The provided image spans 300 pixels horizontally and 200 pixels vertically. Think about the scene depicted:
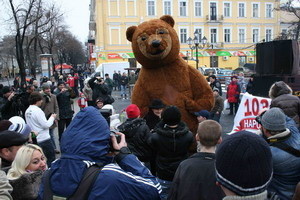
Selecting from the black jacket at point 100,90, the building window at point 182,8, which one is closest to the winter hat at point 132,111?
the black jacket at point 100,90

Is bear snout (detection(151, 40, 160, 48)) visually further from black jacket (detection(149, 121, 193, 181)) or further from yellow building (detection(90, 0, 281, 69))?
yellow building (detection(90, 0, 281, 69))

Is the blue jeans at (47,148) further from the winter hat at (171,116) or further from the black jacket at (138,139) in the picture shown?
the winter hat at (171,116)

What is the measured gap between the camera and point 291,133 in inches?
102

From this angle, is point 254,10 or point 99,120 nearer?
point 99,120

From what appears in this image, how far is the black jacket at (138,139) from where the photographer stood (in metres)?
3.70

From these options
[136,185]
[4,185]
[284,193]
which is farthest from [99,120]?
[284,193]

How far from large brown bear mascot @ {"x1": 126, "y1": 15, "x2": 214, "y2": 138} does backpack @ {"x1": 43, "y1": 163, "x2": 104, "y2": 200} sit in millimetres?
3245

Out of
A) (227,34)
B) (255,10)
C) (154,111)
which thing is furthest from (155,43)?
(255,10)

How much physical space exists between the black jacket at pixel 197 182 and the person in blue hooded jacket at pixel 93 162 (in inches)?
12.6

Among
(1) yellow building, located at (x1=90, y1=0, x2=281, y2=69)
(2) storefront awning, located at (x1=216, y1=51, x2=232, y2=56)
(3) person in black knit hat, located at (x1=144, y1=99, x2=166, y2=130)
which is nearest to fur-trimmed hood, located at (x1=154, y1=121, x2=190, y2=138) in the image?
(3) person in black knit hat, located at (x1=144, y1=99, x2=166, y2=130)

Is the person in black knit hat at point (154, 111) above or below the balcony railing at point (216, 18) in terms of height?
below

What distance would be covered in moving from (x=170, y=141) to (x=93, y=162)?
155 centimetres

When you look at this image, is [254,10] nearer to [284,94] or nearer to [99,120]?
[284,94]

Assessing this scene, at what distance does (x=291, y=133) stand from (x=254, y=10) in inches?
1561
